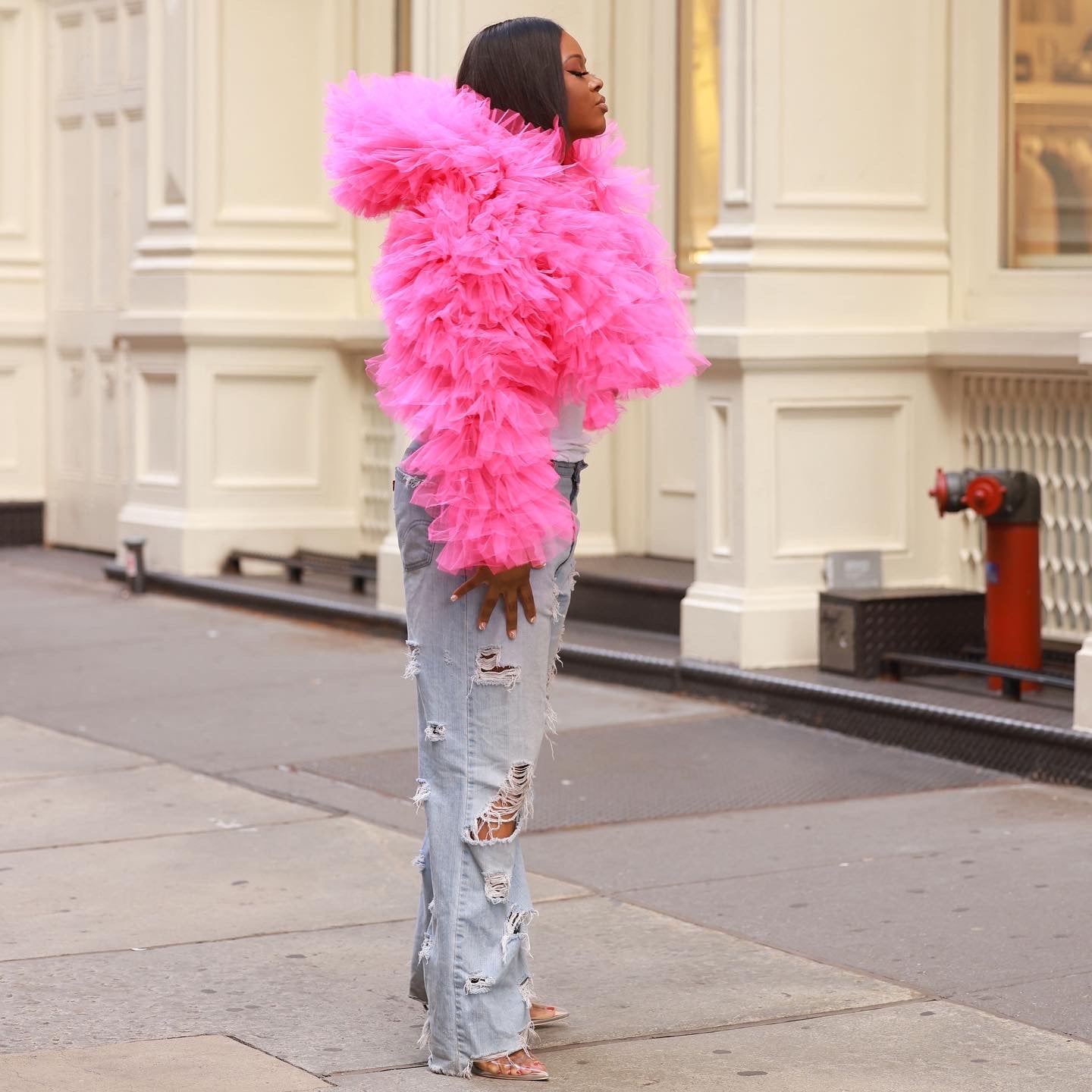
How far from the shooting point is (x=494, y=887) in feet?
13.6

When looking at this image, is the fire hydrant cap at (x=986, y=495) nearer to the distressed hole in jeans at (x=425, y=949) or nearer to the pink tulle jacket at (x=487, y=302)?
the pink tulle jacket at (x=487, y=302)

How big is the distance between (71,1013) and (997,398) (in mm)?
4947

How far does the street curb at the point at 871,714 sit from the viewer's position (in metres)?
6.93

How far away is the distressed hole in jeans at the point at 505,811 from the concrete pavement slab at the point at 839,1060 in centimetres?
47

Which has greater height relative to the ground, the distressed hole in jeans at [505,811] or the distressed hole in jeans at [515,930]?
the distressed hole in jeans at [505,811]

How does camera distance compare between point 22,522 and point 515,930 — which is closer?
point 515,930

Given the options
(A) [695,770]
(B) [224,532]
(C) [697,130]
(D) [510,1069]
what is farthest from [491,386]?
(B) [224,532]

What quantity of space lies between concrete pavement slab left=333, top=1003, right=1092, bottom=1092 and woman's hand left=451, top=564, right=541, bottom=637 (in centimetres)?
87

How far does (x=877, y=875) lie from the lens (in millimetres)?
5797

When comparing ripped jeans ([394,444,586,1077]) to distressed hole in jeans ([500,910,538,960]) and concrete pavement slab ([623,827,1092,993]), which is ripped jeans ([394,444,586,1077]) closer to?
distressed hole in jeans ([500,910,538,960])

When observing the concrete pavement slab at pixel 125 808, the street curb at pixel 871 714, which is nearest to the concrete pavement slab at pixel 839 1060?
the concrete pavement slab at pixel 125 808

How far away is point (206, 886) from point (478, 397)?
223cm

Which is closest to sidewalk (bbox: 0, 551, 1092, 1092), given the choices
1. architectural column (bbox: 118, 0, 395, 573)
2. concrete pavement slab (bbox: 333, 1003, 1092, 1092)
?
concrete pavement slab (bbox: 333, 1003, 1092, 1092)

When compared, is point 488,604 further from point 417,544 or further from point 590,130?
point 590,130
